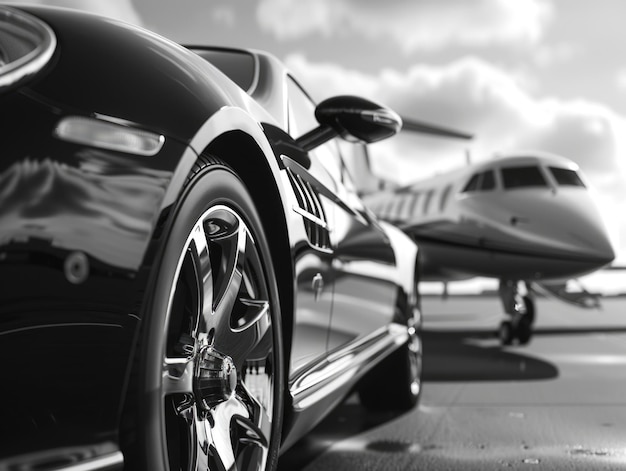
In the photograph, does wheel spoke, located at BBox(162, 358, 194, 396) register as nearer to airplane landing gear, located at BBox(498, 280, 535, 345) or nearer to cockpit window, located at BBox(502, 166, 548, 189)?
airplane landing gear, located at BBox(498, 280, 535, 345)

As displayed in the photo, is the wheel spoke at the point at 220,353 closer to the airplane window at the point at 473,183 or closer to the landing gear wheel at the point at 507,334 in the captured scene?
the landing gear wheel at the point at 507,334

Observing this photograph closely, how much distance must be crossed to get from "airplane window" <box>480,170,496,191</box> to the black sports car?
8.88m

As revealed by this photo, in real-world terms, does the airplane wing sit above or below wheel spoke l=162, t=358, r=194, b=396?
below

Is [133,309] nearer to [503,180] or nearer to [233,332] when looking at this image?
[233,332]

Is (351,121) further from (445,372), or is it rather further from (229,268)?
(445,372)

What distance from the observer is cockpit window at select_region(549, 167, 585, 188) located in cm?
1066

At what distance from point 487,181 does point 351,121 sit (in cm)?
904

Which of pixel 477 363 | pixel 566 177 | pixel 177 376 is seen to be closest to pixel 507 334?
pixel 566 177

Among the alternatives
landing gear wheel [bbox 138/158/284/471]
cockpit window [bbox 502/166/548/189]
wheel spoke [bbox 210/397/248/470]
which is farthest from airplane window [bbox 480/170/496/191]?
wheel spoke [bbox 210/397/248/470]

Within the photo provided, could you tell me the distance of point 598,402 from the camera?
16.2 ft

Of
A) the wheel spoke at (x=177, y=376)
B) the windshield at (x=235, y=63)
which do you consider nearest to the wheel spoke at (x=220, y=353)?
the wheel spoke at (x=177, y=376)

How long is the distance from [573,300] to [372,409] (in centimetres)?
1001

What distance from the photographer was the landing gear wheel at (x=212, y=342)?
145 cm

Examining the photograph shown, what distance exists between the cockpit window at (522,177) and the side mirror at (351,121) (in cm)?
856
